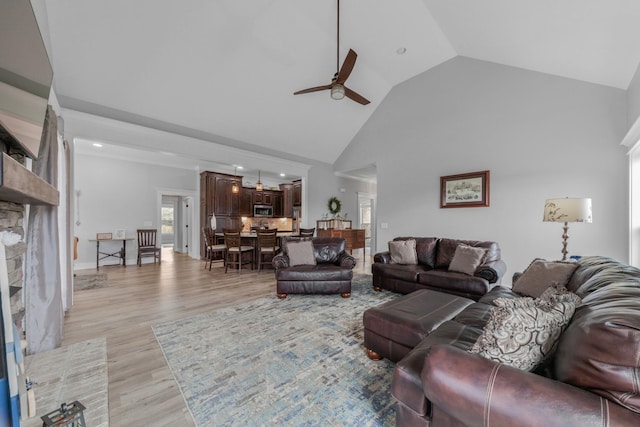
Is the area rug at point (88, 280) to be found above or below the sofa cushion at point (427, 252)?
below

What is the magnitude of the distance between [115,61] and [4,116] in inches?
120

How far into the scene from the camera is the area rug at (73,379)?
1.51 metres

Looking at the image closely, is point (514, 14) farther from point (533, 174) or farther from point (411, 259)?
point (411, 259)

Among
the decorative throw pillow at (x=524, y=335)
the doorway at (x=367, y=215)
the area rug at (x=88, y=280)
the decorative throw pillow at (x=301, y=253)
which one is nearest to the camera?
the decorative throw pillow at (x=524, y=335)

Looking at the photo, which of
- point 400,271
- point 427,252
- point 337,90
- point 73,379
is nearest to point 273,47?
point 337,90

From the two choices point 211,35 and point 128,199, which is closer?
point 211,35

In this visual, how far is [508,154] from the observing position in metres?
4.11

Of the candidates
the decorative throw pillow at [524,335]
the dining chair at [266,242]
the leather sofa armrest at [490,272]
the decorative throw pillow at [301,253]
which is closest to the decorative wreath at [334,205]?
the dining chair at [266,242]

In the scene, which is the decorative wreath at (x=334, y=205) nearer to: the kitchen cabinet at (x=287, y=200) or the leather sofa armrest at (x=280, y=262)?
the kitchen cabinet at (x=287, y=200)

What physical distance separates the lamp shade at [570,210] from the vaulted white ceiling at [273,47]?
59.8 inches

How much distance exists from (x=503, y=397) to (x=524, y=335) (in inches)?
11.5

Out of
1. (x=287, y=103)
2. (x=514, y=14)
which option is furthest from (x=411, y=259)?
(x=287, y=103)

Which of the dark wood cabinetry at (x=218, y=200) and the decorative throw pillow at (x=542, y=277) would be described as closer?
the decorative throw pillow at (x=542, y=277)

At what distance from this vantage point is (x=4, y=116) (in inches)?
48.3
